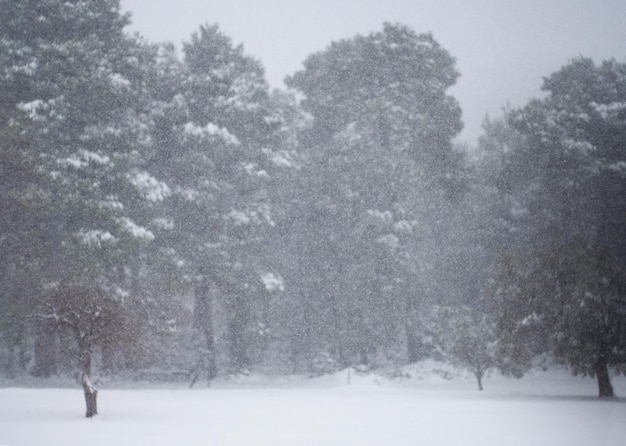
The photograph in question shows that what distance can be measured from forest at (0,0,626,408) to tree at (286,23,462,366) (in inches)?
5.8

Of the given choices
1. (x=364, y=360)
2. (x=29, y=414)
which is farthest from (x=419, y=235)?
(x=29, y=414)

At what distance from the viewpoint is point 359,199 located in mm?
35438

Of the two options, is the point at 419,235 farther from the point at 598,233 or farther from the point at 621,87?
the point at 621,87

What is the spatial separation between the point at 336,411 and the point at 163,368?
58.8ft

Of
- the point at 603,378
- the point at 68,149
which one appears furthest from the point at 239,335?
the point at 603,378

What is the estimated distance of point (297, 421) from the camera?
13.5m

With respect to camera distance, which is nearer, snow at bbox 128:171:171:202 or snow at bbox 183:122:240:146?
snow at bbox 128:171:171:202

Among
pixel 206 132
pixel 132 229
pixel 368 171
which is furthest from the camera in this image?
pixel 368 171

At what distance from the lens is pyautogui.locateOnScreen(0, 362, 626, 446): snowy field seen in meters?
11.0

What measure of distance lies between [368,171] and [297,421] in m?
23.1

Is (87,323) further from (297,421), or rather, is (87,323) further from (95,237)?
(95,237)

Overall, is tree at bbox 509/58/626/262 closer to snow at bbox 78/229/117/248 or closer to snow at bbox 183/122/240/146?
snow at bbox 183/122/240/146

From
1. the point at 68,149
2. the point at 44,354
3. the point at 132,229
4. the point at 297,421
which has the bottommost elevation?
the point at 297,421

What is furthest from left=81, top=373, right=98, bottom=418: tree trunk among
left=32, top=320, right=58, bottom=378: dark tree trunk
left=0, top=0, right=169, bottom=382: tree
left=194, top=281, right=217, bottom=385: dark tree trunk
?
left=194, top=281, right=217, bottom=385: dark tree trunk
